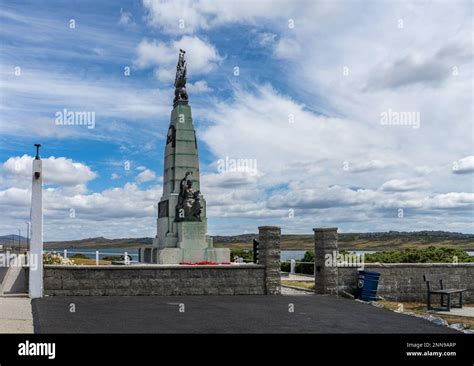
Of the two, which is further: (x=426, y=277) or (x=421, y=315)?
(x=426, y=277)

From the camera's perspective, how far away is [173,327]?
980cm

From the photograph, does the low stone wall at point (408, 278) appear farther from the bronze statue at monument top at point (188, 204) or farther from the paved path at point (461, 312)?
the bronze statue at monument top at point (188, 204)

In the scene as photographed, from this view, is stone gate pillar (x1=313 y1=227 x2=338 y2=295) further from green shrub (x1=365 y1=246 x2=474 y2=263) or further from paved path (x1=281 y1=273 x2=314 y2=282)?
green shrub (x1=365 y1=246 x2=474 y2=263)

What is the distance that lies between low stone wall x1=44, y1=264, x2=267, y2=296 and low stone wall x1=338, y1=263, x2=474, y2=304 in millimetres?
2663

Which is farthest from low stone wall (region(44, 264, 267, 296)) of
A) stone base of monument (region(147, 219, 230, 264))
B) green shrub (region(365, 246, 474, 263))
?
green shrub (region(365, 246, 474, 263))

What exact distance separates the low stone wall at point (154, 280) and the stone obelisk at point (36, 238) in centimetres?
41

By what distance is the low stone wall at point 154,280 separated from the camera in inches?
568

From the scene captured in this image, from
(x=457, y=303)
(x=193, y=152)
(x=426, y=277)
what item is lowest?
(x=457, y=303)

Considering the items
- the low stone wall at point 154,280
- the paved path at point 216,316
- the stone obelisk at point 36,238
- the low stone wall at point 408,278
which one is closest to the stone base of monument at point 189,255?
the low stone wall at point 154,280

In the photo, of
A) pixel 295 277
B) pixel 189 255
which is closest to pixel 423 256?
pixel 295 277

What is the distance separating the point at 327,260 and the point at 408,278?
9.07 feet

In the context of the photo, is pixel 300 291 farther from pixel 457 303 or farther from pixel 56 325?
pixel 56 325
